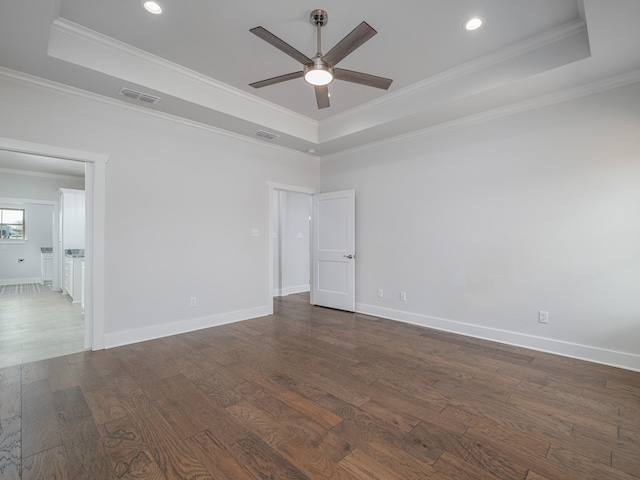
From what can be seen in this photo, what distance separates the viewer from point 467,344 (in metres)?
3.63

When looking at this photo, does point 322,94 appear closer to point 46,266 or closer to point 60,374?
point 60,374

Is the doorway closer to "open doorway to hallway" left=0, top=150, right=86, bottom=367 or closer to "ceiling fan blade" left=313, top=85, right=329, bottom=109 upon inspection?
"open doorway to hallway" left=0, top=150, right=86, bottom=367

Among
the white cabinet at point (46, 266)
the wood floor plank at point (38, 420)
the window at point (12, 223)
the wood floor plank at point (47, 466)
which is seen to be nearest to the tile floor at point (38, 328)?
the wood floor plank at point (38, 420)

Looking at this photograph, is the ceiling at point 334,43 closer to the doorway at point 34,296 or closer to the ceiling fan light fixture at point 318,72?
the ceiling fan light fixture at point 318,72

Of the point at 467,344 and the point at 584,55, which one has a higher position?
the point at 584,55

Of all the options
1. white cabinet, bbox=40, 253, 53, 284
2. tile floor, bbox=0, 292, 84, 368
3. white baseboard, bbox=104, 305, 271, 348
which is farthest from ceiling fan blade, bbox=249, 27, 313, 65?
white cabinet, bbox=40, 253, 53, 284

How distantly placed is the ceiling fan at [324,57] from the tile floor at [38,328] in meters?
3.62

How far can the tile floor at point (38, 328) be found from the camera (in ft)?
10.9

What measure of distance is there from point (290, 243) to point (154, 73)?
4.32 meters

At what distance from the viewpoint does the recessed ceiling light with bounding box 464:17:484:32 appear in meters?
2.61

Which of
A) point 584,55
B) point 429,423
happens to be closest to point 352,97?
point 584,55

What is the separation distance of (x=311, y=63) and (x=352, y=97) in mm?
1771

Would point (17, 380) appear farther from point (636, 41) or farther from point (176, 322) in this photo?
point (636, 41)

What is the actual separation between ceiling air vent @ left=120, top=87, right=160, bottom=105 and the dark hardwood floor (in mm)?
2782
